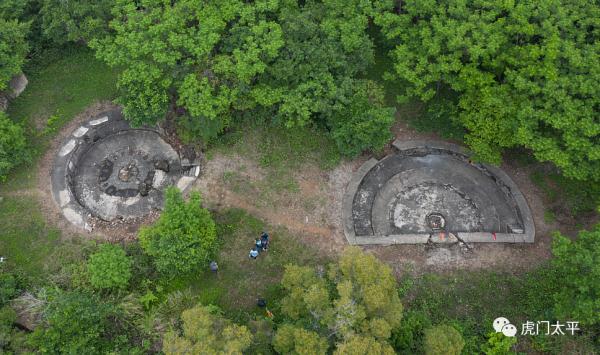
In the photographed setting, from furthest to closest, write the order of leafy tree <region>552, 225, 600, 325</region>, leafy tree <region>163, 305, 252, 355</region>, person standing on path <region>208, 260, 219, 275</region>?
person standing on path <region>208, 260, 219, 275</region> < leafy tree <region>552, 225, 600, 325</region> < leafy tree <region>163, 305, 252, 355</region>

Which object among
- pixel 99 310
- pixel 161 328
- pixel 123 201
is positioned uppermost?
pixel 123 201

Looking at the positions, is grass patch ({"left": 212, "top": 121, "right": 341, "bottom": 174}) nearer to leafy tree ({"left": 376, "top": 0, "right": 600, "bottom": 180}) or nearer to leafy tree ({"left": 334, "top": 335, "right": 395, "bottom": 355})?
leafy tree ({"left": 376, "top": 0, "right": 600, "bottom": 180})

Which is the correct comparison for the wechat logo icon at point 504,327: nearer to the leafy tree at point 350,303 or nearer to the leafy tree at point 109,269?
the leafy tree at point 350,303

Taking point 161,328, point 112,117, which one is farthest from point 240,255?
point 112,117

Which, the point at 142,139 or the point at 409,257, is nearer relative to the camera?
the point at 409,257

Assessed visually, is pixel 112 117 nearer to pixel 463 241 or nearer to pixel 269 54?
pixel 269 54

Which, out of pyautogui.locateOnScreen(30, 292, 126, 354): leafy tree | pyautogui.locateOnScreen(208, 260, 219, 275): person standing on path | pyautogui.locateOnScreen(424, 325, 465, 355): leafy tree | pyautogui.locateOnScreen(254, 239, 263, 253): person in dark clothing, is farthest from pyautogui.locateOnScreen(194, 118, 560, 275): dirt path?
pyautogui.locateOnScreen(30, 292, 126, 354): leafy tree
